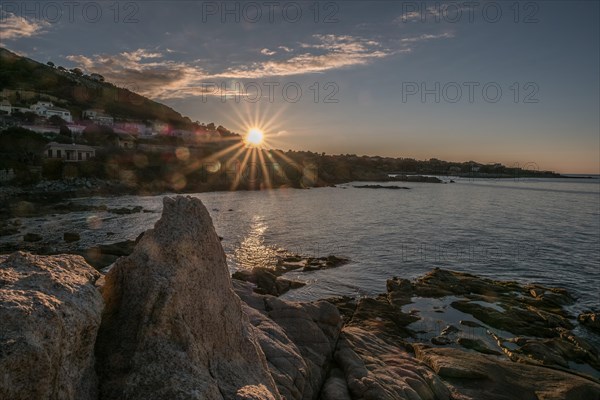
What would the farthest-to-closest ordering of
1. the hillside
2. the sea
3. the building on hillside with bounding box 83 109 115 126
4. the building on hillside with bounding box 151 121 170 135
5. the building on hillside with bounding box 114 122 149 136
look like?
the building on hillside with bounding box 151 121 170 135 → the hillside → the building on hillside with bounding box 114 122 149 136 → the building on hillside with bounding box 83 109 115 126 → the sea

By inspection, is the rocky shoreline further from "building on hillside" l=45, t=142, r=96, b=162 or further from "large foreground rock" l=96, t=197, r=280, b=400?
"building on hillside" l=45, t=142, r=96, b=162

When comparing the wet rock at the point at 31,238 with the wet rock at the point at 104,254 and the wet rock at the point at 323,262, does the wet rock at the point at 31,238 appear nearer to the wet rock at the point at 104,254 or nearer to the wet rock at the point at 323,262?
the wet rock at the point at 104,254

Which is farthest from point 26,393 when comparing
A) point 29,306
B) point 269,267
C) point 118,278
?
point 269,267

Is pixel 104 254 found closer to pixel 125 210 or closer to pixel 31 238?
pixel 31 238

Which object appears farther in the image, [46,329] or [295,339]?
[295,339]

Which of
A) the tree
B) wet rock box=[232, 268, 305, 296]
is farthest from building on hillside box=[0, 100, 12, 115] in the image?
wet rock box=[232, 268, 305, 296]

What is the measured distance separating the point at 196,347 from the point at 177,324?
454mm

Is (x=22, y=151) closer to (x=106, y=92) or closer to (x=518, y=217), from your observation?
(x=518, y=217)

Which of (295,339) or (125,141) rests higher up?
(125,141)

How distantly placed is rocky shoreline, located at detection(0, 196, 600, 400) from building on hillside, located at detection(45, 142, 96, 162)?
279 ft

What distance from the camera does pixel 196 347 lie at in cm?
576

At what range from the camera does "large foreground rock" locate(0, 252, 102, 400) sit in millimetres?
3807

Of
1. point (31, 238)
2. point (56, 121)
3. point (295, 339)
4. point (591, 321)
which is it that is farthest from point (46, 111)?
point (591, 321)

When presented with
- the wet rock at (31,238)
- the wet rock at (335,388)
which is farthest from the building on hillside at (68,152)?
the wet rock at (335,388)
